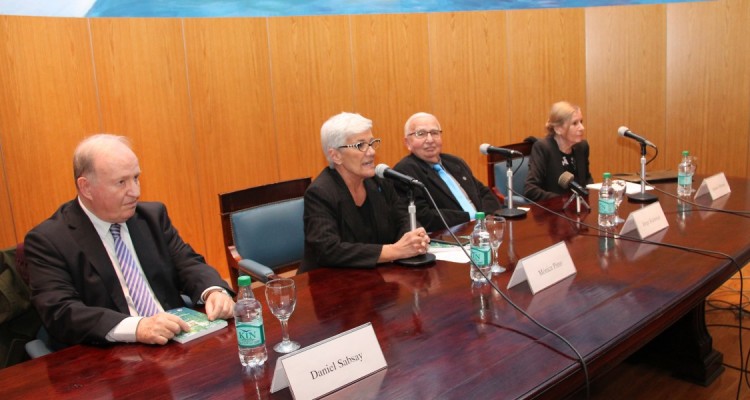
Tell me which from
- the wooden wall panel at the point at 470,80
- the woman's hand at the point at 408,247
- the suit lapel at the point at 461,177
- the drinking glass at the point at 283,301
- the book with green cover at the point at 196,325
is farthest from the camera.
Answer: the wooden wall panel at the point at 470,80

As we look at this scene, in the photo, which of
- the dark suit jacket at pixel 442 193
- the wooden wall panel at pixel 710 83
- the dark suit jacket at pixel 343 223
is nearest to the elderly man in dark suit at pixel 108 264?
the dark suit jacket at pixel 343 223

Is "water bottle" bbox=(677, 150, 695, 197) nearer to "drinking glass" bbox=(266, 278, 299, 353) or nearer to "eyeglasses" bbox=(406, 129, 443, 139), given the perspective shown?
"eyeglasses" bbox=(406, 129, 443, 139)

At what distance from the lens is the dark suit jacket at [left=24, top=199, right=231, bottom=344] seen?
1.71 m

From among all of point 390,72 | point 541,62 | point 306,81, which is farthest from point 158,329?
point 541,62

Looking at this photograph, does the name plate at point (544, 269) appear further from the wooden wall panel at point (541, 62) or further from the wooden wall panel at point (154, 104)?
the wooden wall panel at point (541, 62)

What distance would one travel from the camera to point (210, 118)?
14.9 ft

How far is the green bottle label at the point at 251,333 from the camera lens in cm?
139

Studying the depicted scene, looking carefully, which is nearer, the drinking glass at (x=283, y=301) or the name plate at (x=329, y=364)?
the name plate at (x=329, y=364)

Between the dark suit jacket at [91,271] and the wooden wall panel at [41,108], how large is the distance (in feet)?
7.28

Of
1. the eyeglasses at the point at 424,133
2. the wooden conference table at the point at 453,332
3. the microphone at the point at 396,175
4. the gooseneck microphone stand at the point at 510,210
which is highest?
the eyeglasses at the point at 424,133

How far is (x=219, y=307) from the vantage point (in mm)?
1749

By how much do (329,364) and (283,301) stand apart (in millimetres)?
268

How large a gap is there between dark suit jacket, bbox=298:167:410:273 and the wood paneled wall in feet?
7.61

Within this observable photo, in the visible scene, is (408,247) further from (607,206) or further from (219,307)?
(607,206)
